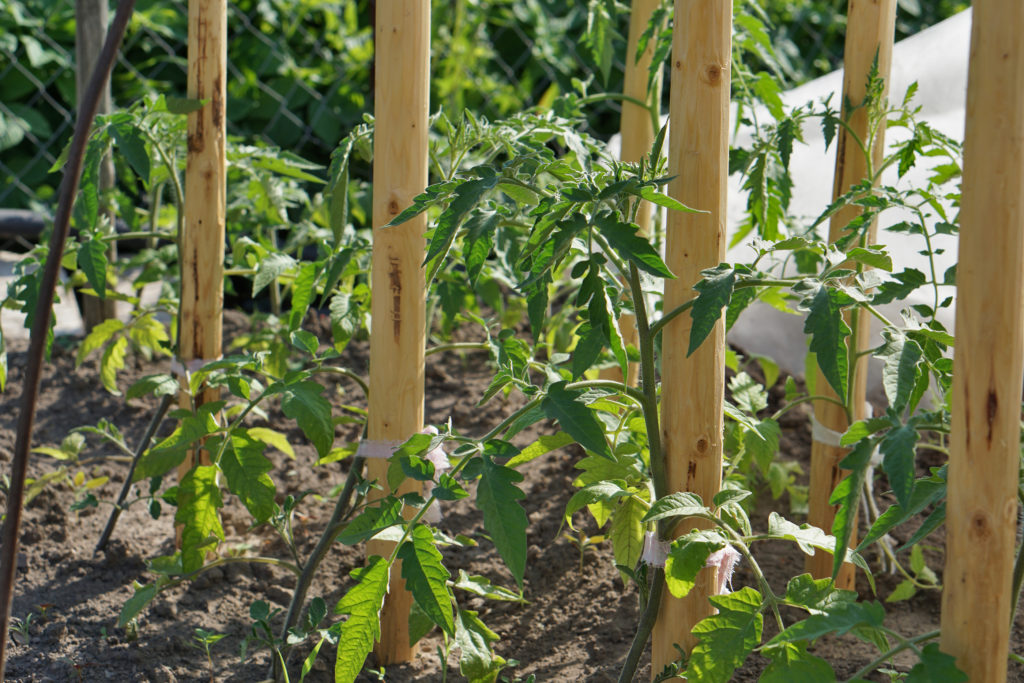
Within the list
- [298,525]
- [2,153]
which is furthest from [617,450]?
[2,153]

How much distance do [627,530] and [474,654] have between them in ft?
0.91

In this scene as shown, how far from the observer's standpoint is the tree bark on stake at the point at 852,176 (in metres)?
1.62

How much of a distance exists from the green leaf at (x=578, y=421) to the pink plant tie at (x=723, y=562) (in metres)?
0.24

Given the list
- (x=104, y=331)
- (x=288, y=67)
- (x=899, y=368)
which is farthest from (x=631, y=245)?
(x=288, y=67)

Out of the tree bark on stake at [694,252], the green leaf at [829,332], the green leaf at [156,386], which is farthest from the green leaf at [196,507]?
the green leaf at [829,332]

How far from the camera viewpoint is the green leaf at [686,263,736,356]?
108 cm

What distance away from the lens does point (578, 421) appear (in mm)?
1184

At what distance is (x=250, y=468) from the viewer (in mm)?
1521

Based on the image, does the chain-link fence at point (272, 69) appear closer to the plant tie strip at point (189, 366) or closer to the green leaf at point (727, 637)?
the plant tie strip at point (189, 366)

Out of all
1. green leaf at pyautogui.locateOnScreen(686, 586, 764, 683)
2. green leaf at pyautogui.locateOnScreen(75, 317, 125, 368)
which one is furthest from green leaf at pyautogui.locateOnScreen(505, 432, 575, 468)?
green leaf at pyautogui.locateOnScreen(75, 317, 125, 368)

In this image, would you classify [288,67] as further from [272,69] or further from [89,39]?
[89,39]

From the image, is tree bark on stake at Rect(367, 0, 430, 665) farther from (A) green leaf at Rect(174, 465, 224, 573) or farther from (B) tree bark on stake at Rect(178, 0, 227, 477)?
(B) tree bark on stake at Rect(178, 0, 227, 477)

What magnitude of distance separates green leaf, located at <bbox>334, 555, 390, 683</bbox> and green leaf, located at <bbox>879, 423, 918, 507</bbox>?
0.58 m

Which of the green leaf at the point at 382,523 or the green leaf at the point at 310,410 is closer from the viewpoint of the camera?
the green leaf at the point at 382,523
